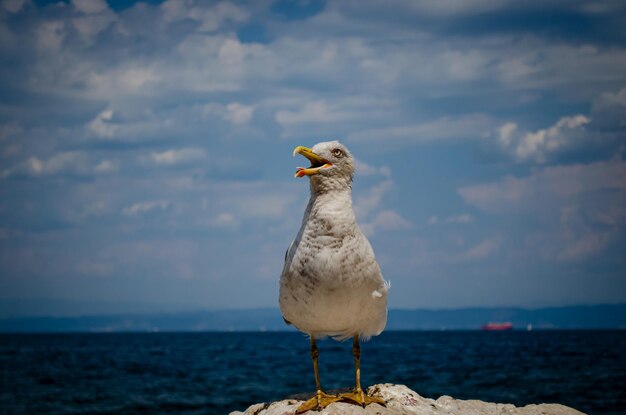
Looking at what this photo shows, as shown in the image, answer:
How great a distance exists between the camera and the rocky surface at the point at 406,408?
8094mm

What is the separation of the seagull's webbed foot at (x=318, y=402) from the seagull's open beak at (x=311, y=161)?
2533 millimetres

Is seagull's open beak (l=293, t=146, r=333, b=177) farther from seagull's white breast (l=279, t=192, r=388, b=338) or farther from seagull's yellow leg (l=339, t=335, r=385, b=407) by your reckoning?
seagull's yellow leg (l=339, t=335, r=385, b=407)

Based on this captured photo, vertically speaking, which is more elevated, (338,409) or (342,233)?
(342,233)

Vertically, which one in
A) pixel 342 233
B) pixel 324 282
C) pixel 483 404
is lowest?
pixel 483 404

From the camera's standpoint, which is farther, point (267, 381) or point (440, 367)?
point (440, 367)

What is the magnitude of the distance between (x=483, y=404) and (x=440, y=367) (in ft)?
158

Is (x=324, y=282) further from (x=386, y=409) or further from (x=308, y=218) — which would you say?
(x=386, y=409)

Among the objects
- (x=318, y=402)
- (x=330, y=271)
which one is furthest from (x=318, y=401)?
(x=330, y=271)

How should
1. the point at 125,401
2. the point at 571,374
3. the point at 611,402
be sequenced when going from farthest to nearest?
the point at 571,374
the point at 125,401
the point at 611,402

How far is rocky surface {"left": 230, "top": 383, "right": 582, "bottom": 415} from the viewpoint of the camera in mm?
8094

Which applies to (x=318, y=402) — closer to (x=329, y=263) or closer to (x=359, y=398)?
(x=359, y=398)

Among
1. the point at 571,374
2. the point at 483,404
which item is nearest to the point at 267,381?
the point at 571,374

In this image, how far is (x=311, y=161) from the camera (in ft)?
26.5

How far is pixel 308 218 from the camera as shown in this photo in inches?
315
